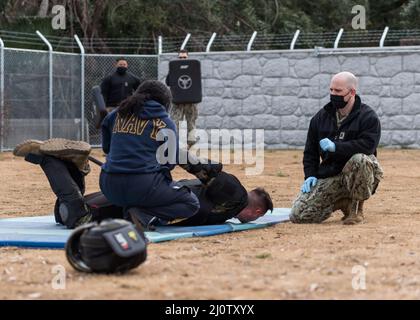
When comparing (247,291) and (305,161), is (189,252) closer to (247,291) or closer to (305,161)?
(247,291)

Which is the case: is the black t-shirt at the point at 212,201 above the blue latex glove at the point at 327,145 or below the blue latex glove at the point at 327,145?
below

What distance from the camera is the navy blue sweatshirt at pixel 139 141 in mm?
7934

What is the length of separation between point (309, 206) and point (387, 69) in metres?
12.8

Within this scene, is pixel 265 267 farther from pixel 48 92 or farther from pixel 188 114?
pixel 48 92

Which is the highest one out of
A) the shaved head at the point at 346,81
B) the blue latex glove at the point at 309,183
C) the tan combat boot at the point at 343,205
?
the shaved head at the point at 346,81

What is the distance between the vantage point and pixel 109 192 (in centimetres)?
808

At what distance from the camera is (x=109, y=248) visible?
5941 millimetres

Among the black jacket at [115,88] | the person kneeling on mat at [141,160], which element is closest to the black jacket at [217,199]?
the person kneeling on mat at [141,160]

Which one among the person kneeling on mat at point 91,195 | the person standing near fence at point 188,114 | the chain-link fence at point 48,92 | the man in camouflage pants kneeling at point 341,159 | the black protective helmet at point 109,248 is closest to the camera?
the black protective helmet at point 109,248

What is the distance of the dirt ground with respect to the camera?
18.2 feet

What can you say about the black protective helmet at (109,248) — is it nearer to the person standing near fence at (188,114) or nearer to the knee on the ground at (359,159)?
the knee on the ground at (359,159)

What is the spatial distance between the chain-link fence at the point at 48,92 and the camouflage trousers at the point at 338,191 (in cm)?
1190

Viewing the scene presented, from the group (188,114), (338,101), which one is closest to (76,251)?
(338,101)

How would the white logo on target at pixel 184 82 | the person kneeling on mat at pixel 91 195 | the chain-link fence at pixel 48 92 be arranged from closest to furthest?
the person kneeling on mat at pixel 91 195 < the white logo on target at pixel 184 82 < the chain-link fence at pixel 48 92
